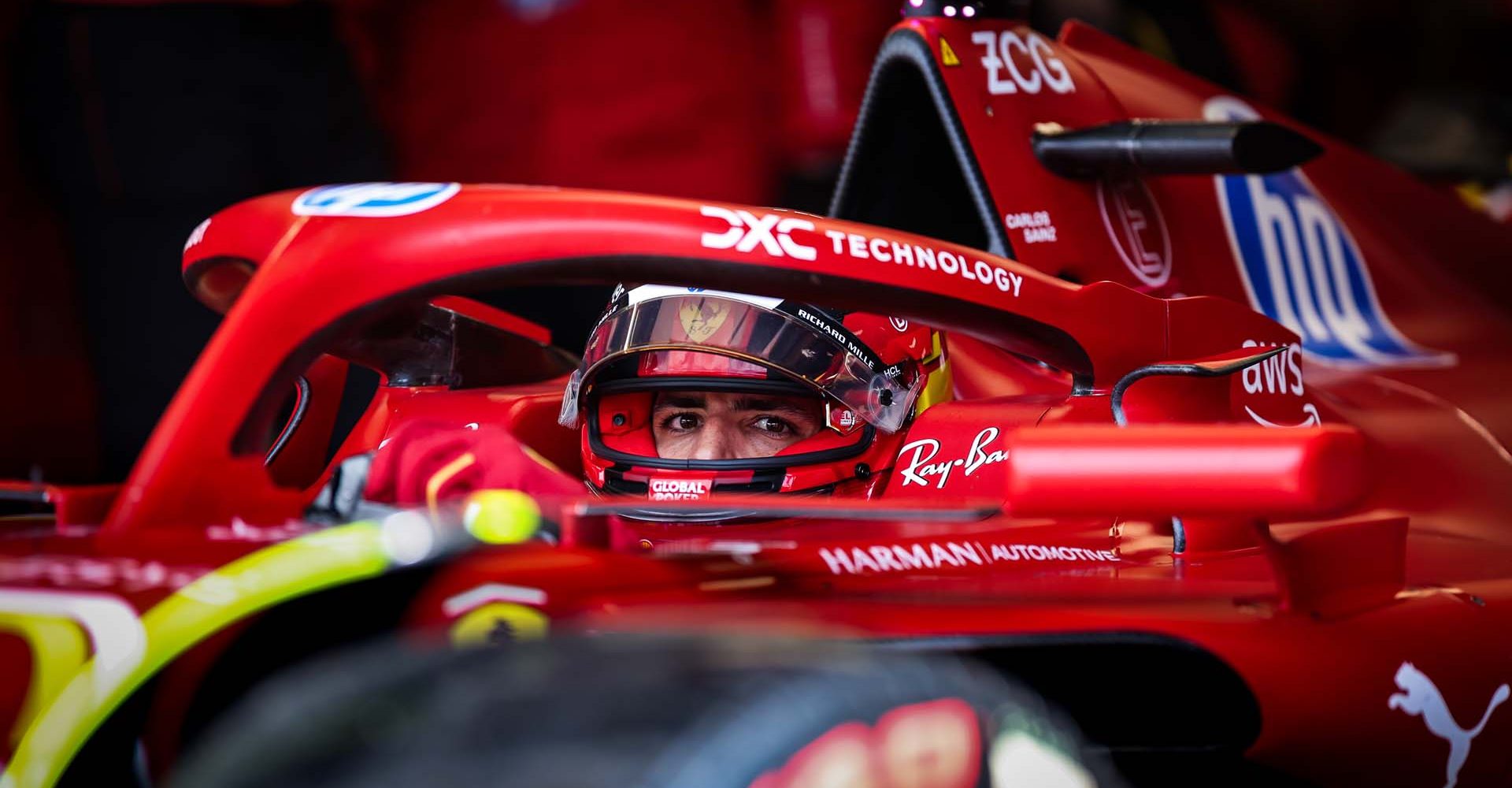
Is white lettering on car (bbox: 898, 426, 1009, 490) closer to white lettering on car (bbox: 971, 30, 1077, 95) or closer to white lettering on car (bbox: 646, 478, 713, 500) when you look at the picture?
white lettering on car (bbox: 646, 478, 713, 500)

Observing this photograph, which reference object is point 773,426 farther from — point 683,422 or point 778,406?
point 683,422

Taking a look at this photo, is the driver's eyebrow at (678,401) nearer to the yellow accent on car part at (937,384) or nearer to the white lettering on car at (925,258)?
the yellow accent on car part at (937,384)

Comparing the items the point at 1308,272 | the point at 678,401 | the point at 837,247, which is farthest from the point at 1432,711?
the point at 1308,272

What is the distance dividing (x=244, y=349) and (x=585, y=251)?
→ 30 centimetres

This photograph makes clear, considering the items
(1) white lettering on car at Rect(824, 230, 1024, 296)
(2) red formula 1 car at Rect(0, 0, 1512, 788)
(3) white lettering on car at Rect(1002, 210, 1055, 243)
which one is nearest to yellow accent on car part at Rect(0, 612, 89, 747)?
(2) red formula 1 car at Rect(0, 0, 1512, 788)

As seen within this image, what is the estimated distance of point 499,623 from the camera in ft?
3.75

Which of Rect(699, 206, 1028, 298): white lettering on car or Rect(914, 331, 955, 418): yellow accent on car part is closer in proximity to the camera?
Rect(699, 206, 1028, 298): white lettering on car

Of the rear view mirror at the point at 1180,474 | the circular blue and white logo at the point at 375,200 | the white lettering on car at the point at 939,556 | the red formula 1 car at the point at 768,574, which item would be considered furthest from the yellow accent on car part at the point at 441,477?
the rear view mirror at the point at 1180,474

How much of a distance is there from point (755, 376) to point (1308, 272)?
3.91 ft

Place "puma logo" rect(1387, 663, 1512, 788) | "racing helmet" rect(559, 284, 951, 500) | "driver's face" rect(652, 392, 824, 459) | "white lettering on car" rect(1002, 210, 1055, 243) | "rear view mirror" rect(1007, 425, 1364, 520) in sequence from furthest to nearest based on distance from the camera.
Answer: "white lettering on car" rect(1002, 210, 1055, 243) < "driver's face" rect(652, 392, 824, 459) < "racing helmet" rect(559, 284, 951, 500) < "puma logo" rect(1387, 663, 1512, 788) < "rear view mirror" rect(1007, 425, 1364, 520)

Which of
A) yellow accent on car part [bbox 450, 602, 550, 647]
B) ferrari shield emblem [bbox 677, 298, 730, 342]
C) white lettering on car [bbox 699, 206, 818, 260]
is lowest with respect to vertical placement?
ferrari shield emblem [bbox 677, 298, 730, 342]

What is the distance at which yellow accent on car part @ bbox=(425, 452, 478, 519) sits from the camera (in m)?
1.28

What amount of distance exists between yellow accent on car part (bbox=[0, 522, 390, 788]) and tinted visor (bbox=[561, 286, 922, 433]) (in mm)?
789

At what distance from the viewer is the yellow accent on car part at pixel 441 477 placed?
1280mm
